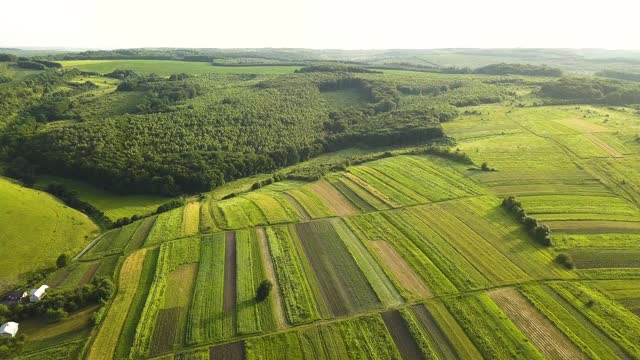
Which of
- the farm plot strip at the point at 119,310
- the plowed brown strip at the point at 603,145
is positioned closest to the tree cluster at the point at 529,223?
the plowed brown strip at the point at 603,145

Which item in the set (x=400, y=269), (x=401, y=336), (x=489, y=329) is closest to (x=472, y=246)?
(x=400, y=269)

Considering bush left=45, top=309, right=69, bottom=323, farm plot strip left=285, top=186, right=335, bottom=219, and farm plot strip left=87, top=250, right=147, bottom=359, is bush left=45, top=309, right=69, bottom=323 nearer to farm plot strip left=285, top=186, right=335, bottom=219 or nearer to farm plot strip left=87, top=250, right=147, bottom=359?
farm plot strip left=87, top=250, right=147, bottom=359

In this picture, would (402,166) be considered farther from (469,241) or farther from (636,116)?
(636,116)

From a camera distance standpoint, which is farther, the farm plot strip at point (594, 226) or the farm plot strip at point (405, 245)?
the farm plot strip at point (594, 226)

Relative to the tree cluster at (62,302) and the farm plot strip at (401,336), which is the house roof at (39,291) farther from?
the farm plot strip at (401,336)

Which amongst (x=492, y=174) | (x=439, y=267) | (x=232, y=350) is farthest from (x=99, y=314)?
(x=492, y=174)

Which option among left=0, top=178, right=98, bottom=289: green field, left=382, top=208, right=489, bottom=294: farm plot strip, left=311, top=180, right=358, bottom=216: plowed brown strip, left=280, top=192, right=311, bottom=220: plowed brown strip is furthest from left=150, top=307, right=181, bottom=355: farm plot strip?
left=311, top=180, right=358, bottom=216: plowed brown strip

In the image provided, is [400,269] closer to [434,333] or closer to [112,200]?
[434,333]
